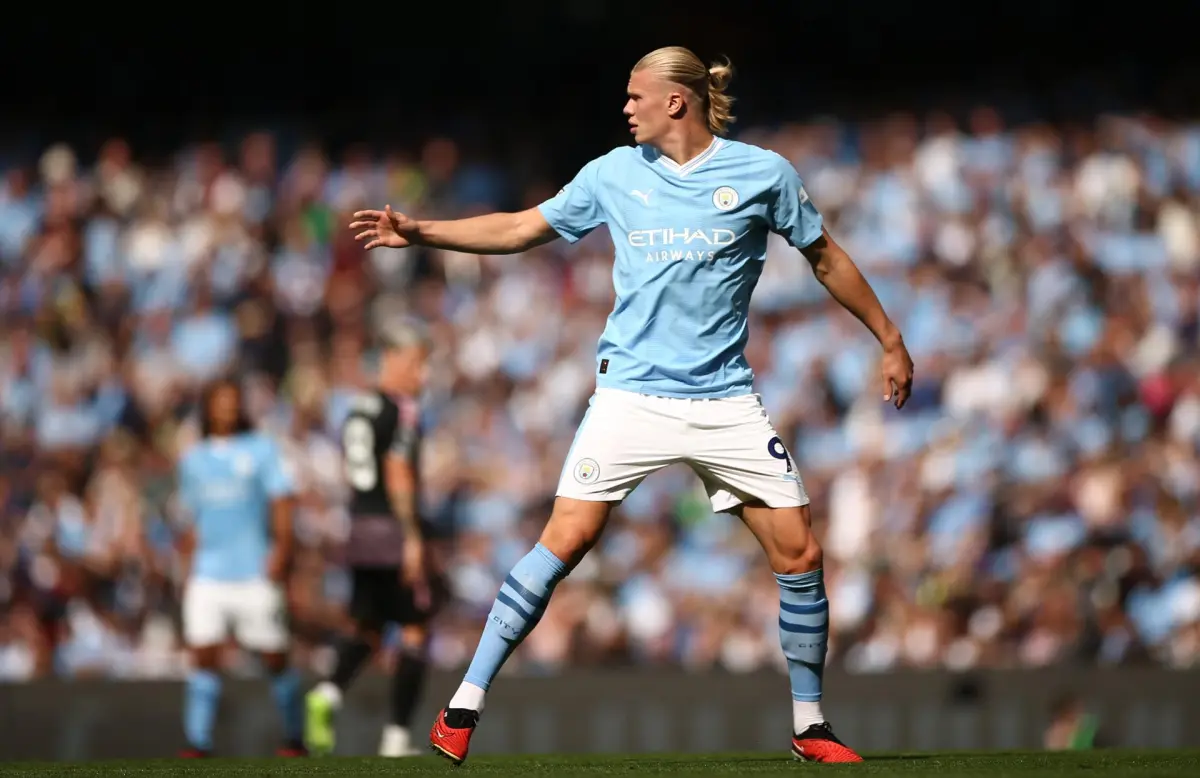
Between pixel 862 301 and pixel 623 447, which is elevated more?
pixel 862 301

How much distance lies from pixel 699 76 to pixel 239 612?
500 centimetres

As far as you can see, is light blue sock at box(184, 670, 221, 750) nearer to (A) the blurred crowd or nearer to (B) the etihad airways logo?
(A) the blurred crowd

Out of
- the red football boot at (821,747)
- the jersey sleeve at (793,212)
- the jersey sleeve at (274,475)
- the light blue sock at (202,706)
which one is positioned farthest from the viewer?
the jersey sleeve at (274,475)

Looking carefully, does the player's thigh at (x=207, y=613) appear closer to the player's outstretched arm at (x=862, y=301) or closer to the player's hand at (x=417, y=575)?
the player's hand at (x=417, y=575)

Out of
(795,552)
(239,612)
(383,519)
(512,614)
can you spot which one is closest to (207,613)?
(239,612)

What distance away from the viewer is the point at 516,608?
18.8ft

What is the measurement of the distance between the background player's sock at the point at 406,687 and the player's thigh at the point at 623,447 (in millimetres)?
3439

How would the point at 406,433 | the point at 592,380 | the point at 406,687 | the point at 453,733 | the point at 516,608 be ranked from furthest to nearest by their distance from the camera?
the point at 592,380, the point at 406,433, the point at 406,687, the point at 516,608, the point at 453,733

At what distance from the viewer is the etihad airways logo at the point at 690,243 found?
222 inches

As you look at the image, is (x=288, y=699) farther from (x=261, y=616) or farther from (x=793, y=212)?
(x=793, y=212)

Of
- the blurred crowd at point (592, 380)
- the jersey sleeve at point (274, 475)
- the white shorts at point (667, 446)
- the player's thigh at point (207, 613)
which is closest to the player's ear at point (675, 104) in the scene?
the white shorts at point (667, 446)

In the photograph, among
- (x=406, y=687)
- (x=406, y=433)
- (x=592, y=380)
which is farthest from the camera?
(x=592, y=380)

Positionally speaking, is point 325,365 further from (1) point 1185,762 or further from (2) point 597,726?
(1) point 1185,762

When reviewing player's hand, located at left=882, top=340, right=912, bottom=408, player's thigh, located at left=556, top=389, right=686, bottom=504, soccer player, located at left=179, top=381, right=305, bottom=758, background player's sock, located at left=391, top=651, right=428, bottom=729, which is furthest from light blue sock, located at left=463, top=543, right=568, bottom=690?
soccer player, located at left=179, top=381, right=305, bottom=758
